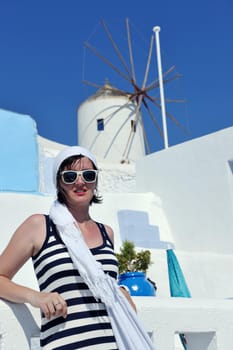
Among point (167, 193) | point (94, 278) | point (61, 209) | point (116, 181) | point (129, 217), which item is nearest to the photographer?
point (94, 278)

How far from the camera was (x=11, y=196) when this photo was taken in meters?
6.79

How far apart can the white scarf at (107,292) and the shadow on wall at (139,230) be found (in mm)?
6570

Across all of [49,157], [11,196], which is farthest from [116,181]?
[11,196]

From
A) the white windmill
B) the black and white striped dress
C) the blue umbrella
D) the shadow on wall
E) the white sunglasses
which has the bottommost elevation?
the black and white striped dress

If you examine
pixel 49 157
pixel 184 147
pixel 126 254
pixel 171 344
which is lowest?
pixel 171 344

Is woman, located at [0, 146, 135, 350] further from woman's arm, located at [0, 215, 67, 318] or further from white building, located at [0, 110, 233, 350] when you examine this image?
white building, located at [0, 110, 233, 350]

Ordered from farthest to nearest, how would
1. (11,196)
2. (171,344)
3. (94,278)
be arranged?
(11,196)
(171,344)
(94,278)

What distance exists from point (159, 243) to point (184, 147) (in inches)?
70.6

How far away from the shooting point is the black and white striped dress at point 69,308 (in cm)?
118

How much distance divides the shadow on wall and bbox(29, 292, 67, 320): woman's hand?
6641 millimetres

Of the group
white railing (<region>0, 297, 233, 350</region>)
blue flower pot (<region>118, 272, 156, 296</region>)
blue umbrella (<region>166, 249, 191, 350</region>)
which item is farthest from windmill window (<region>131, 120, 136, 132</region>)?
white railing (<region>0, 297, 233, 350</region>)

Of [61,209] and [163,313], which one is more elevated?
[61,209]

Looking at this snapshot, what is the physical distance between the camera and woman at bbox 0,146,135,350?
1184mm

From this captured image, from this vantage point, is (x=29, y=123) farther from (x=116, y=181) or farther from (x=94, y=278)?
(x=94, y=278)
